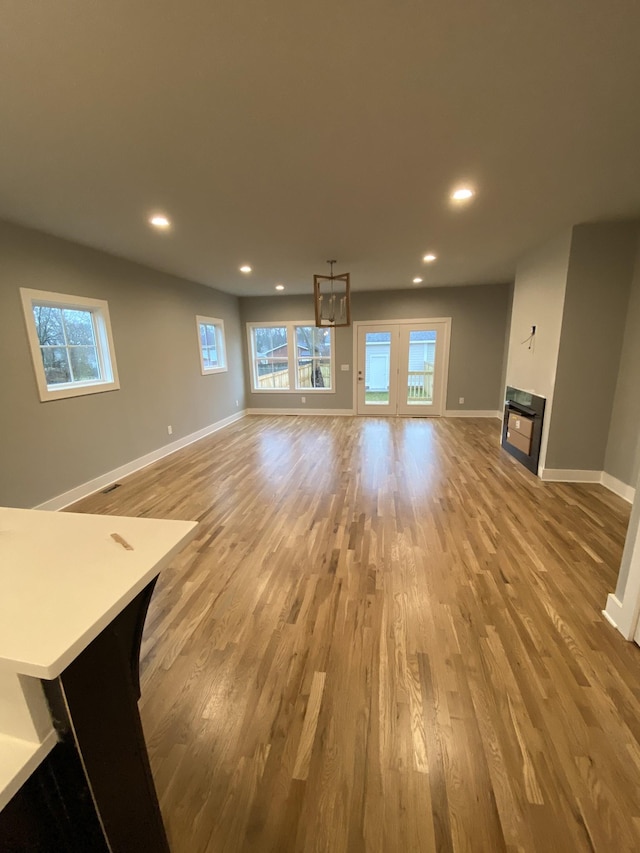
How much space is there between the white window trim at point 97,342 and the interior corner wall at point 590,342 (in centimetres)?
492

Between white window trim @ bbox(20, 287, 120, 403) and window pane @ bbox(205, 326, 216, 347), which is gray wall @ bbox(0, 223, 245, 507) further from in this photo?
window pane @ bbox(205, 326, 216, 347)

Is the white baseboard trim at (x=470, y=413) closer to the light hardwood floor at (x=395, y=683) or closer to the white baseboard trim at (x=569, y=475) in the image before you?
the white baseboard trim at (x=569, y=475)

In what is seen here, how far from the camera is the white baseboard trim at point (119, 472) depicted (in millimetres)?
3407

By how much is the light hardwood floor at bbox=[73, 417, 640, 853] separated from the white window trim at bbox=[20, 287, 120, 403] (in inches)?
59.0

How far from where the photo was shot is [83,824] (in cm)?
68

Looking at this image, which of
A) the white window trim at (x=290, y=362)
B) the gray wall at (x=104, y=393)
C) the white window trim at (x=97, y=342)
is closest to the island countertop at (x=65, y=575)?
the gray wall at (x=104, y=393)

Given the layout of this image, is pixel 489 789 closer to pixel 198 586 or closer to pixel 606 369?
pixel 198 586

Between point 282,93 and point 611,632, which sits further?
point 611,632

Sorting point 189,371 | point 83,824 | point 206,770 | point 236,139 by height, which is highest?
point 236,139

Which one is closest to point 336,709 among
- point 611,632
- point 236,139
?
point 611,632

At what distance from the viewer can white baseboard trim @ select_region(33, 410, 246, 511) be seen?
3.41 m

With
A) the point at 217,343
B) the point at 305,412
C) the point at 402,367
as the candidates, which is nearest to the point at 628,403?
the point at 402,367

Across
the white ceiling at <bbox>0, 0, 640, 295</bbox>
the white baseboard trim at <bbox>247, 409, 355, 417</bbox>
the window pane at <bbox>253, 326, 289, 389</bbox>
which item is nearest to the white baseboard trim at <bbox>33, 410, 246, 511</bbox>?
the white baseboard trim at <bbox>247, 409, 355, 417</bbox>

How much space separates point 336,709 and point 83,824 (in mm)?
983
